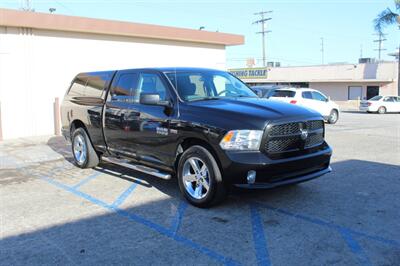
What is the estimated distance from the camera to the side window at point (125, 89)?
6.88 m

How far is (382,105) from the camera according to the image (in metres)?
29.0

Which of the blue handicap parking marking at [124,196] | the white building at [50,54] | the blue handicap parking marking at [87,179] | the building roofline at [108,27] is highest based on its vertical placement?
the building roofline at [108,27]

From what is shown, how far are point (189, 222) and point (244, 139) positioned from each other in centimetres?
122

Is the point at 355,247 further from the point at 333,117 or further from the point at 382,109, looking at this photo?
the point at 382,109

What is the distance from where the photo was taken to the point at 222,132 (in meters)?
5.26

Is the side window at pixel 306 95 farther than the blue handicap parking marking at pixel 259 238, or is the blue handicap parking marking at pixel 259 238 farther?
the side window at pixel 306 95

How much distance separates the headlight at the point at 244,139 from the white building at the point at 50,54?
31.7ft

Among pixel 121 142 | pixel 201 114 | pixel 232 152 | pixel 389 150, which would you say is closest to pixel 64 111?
pixel 121 142

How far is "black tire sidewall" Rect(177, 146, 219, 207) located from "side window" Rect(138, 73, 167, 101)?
1028mm

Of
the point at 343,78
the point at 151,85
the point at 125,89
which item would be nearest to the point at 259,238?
the point at 151,85

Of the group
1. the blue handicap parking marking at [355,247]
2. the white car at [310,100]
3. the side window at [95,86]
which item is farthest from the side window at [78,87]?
the white car at [310,100]

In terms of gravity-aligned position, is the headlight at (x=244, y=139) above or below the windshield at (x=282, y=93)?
below

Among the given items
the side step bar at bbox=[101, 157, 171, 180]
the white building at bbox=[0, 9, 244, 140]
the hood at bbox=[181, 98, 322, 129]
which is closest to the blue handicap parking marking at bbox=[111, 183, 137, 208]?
the side step bar at bbox=[101, 157, 171, 180]

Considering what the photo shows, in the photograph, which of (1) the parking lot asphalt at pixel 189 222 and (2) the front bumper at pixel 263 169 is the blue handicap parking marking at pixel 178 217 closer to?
(1) the parking lot asphalt at pixel 189 222
